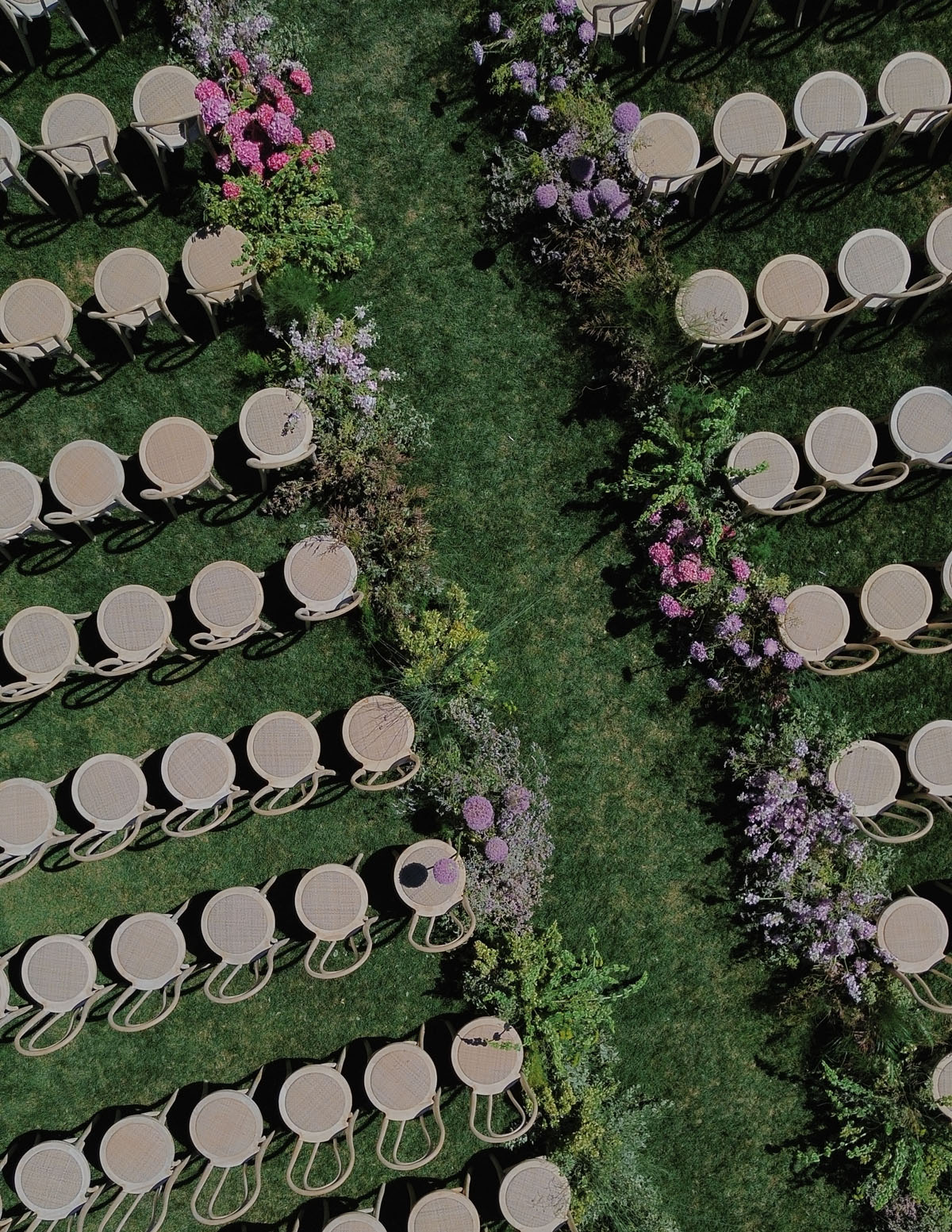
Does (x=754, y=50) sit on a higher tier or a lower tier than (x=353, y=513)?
higher

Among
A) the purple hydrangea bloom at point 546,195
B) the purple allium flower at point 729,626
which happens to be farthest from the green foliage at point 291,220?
the purple allium flower at point 729,626

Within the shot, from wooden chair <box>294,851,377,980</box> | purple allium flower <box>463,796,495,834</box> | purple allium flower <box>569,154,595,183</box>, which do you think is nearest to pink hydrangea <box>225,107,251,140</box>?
purple allium flower <box>569,154,595,183</box>

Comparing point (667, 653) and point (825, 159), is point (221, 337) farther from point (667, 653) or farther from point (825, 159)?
point (825, 159)

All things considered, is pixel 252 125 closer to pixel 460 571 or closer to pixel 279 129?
pixel 279 129

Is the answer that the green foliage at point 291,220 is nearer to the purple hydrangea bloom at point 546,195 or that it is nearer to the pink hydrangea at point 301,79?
the pink hydrangea at point 301,79

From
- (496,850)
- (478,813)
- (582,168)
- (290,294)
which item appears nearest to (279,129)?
(290,294)

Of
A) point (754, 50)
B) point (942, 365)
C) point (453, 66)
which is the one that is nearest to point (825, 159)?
point (754, 50)

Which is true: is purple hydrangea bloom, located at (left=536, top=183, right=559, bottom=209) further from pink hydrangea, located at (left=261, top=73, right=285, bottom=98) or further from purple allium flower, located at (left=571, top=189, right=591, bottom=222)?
pink hydrangea, located at (left=261, top=73, right=285, bottom=98)
